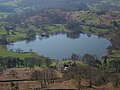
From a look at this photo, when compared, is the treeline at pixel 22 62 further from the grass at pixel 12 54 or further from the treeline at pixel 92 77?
the treeline at pixel 92 77

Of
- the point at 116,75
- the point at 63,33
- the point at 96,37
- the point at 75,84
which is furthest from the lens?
the point at 63,33

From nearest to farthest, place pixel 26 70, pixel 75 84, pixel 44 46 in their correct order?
pixel 75 84 < pixel 26 70 < pixel 44 46

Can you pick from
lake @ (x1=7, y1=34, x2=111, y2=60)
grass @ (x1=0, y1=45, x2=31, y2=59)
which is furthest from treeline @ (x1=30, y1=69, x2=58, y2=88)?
lake @ (x1=7, y1=34, x2=111, y2=60)

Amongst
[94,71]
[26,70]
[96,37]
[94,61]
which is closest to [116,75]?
[94,71]

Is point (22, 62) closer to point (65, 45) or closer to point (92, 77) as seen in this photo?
point (92, 77)

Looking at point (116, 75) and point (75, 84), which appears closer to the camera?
point (75, 84)

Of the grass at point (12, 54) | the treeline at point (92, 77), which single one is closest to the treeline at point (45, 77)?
the treeline at point (92, 77)

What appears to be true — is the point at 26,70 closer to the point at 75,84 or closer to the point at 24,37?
the point at 75,84

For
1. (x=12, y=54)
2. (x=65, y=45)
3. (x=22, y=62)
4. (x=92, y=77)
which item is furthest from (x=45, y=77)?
(x=65, y=45)
